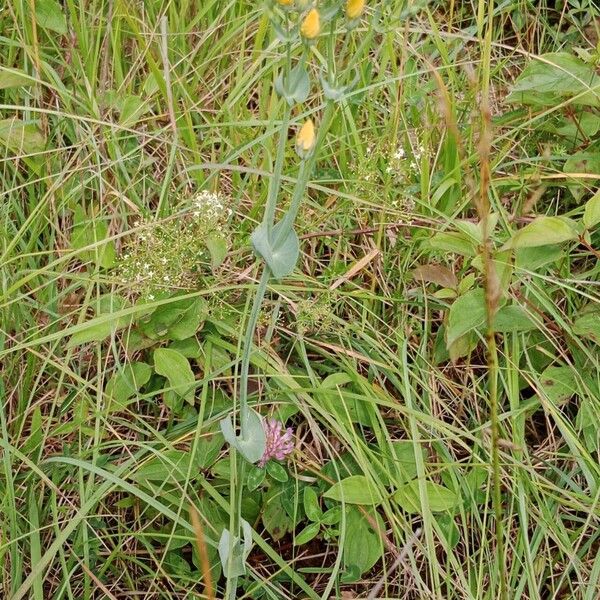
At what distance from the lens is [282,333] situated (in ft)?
6.79

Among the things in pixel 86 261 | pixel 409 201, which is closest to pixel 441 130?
pixel 409 201

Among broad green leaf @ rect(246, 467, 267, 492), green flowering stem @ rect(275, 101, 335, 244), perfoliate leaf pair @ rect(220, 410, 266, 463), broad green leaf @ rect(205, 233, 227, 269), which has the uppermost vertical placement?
green flowering stem @ rect(275, 101, 335, 244)

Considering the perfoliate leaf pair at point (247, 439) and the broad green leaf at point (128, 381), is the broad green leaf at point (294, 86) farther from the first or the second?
the broad green leaf at point (128, 381)

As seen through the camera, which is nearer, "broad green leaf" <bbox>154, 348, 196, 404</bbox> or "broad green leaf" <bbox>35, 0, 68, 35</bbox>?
"broad green leaf" <bbox>154, 348, 196, 404</bbox>

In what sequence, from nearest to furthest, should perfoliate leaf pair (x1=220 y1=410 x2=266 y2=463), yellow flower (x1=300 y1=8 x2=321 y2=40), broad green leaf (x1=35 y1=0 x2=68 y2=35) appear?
1. yellow flower (x1=300 y1=8 x2=321 y2=40)
2. perfoliate leaf pair (x1=220 y1=410 x2=266 y2=463)
3. broad green leaf (x1=35 y1=0 x2=68 y2=35)

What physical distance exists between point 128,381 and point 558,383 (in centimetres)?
98

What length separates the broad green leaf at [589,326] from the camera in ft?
6.28

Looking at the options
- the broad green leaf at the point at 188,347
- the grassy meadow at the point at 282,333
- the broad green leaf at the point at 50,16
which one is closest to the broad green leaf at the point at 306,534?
the grassy meadow at the point at 282,333

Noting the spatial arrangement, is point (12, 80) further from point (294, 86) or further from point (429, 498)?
point (429, 498)

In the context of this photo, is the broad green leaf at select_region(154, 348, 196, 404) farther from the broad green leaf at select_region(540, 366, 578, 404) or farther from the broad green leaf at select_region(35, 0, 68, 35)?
the broad green leaf at select_region(35, 0, 68, 35)

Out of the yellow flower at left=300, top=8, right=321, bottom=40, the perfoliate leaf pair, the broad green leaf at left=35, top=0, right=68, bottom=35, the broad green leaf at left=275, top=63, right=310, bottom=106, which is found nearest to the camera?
the yellow flower at left=300, top=8, right=321, bottom=40

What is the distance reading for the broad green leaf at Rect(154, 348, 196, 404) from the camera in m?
1.85

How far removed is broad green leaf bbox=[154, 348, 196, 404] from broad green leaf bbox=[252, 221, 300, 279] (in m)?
0.50

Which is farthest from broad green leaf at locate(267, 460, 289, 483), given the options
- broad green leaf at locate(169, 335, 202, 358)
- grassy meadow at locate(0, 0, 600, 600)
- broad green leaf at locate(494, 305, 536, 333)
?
broad green leaf at locate(494, 305, 536, 333)
